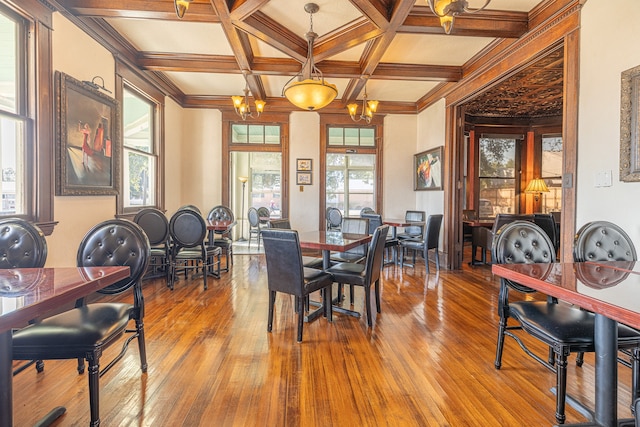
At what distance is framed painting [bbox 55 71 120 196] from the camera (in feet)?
10.2

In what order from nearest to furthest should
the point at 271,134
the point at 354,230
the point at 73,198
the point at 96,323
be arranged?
the point at 96,323 → the point at 73,198 → the point at 354,230 → the point at 271,134

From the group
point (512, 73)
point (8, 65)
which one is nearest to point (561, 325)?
point (512, 73)

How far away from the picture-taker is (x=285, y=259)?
264cm

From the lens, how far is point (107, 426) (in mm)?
1644

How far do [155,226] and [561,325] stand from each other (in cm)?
445

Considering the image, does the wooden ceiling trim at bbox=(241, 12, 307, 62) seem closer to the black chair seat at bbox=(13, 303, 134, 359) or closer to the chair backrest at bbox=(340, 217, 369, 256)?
the chair backrest at bbox=(340, 217, 369, 256)

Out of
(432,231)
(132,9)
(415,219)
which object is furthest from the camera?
(415,219)

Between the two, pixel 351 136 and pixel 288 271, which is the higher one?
pixel 351 136

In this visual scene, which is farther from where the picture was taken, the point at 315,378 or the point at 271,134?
the point at 271,134

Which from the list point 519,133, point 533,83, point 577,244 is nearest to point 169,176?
point 577,244

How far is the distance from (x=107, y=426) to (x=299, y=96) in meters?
2.94

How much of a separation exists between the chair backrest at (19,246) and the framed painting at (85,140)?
4.44ft

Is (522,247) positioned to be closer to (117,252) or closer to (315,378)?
(315,378)

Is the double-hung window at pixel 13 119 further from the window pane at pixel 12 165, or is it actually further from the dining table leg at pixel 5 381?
the dining table leg at pixel 5 381
